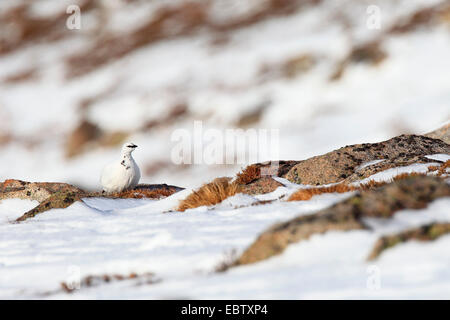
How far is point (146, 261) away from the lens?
161 inches

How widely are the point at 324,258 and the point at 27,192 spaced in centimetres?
1363

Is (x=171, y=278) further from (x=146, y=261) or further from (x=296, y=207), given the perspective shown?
(x=296, y=207)

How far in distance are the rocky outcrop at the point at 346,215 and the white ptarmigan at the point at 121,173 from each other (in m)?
10.5

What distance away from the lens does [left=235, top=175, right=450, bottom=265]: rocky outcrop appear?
142 inches

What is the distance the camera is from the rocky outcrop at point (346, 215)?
360 cm

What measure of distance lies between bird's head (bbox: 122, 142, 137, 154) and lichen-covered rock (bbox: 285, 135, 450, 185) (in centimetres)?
484

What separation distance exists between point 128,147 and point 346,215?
1089cm

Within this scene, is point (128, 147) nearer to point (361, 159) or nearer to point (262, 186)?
point (262, 186)

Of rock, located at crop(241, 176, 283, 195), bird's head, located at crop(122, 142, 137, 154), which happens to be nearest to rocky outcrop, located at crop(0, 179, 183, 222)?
bird's head, located at crop(122, 142, 137, 154)

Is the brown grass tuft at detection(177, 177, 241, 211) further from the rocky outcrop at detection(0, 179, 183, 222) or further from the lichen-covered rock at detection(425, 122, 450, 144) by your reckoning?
the lichen-covered rock at detection(425, 122, 450, 144)

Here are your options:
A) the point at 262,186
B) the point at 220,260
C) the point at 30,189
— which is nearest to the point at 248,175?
the point at 262,186

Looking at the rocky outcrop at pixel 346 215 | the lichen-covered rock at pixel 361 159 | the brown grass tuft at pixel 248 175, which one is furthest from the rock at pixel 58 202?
the rocky outcrop at pixel 346 215

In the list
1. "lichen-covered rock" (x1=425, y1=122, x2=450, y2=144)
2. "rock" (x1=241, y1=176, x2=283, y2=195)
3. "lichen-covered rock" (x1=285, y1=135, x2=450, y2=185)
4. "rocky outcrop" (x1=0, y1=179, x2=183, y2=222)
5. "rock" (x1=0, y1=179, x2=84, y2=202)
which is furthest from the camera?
"lichen-covered rock" (x1=425, y1=122, x2=450, y2=144)
